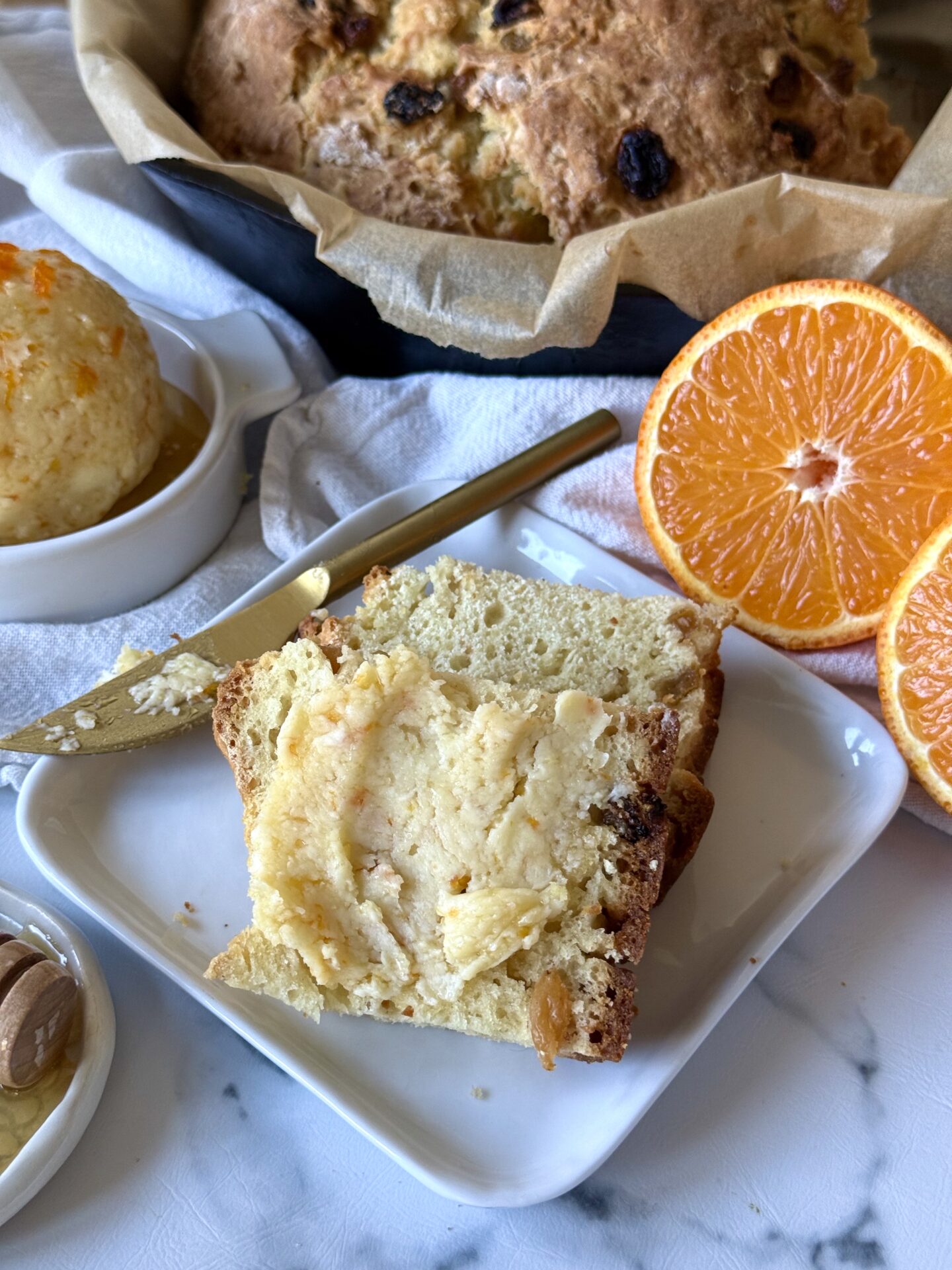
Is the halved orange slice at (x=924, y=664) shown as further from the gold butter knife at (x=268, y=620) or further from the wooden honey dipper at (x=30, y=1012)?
the wooden honey dipper at (x=30, y=1012)

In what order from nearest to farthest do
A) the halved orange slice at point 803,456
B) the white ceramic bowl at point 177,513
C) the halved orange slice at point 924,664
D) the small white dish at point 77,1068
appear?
the small white dish at point 77,1068
the halved orange slice at point 924,664
the halved orange slice at point 803,456
the white ceramic bowl at point 177,513

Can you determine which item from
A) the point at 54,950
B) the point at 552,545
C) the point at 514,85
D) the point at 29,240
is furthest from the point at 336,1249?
the point at 29,240

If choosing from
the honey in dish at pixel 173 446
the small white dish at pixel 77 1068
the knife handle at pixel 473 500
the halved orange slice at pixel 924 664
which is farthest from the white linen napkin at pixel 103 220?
the halved orange slice at pixel 924 664

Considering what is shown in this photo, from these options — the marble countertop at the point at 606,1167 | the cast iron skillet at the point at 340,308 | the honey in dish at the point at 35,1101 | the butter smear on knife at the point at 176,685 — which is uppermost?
the cast iron skillet at the point at 340,308

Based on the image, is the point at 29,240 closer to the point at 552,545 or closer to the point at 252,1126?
the point at 552,545

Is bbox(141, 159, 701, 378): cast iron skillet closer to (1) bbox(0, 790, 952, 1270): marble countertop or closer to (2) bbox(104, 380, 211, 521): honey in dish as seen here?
(2) bbox(104, 380, 211, 521): honey in dish

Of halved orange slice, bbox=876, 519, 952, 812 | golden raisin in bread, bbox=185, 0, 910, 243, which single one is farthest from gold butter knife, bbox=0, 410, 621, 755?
halved orange slice, bbox=876, 519, 952, 812

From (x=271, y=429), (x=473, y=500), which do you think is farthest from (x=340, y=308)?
(x=473, y=500)
